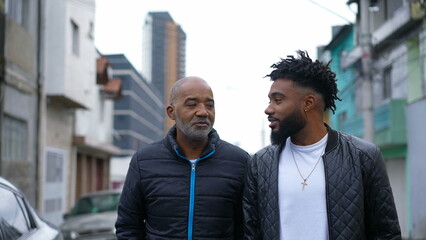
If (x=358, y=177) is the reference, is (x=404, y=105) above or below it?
above

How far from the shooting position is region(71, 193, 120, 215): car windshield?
1256cm

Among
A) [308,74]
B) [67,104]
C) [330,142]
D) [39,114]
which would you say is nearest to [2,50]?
[39,114]

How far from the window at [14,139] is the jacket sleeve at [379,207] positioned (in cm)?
1253

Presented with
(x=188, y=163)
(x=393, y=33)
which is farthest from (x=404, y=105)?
(x=188, y=163)

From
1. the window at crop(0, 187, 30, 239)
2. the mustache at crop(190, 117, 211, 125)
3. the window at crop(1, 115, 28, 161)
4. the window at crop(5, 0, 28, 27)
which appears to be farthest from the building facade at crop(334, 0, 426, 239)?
the mustache at crop(190, 117, 211, 125)

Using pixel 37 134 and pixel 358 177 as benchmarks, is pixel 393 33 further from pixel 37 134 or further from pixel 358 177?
pixel 358 177

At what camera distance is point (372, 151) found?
129 inches

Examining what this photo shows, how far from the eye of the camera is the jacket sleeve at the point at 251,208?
11.0 feet

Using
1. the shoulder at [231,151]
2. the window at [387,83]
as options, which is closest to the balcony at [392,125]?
the window at [387,83]

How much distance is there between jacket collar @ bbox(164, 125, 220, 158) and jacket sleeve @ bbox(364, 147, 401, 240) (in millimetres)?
929

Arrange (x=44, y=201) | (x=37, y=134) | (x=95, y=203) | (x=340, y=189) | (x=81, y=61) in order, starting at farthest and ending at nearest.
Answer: (x=81, y=61)
(x=44, y=201)
(x=37, y=134)
(x=95, y=203)
(x=340, y=189)

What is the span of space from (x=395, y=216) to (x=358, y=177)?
27 centimetres

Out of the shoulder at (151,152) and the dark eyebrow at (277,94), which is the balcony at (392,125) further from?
the dark eyebrow at (277,94)

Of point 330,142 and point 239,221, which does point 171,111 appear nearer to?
point 239,221
